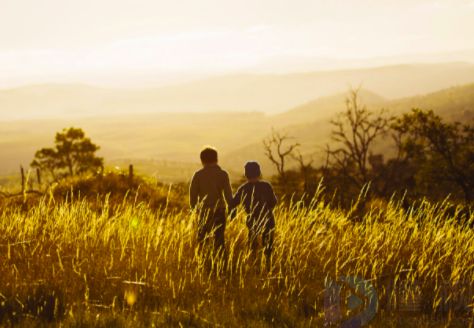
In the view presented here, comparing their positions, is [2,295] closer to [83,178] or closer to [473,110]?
[83,178]

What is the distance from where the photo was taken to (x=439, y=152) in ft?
70.4

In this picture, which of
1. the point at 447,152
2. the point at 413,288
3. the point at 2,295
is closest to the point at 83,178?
the point at 2,295

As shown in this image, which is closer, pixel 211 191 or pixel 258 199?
pixel 211 191

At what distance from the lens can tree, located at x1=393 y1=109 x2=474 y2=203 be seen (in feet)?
68.8

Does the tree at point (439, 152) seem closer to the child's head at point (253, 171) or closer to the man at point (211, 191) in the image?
the child's head at point (253, 171)

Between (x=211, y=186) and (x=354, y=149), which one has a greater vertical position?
(x=211, y=186)

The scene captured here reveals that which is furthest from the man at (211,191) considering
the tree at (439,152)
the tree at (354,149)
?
the tree at (439,152)

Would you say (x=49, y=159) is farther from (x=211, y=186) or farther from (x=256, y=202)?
(x=256, y=202)

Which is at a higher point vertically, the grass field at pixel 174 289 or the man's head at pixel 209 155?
the man's head at pixel 209 155

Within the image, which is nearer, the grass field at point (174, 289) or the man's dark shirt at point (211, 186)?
the grass field at point (174, 289)

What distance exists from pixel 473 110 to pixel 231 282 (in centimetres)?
15771

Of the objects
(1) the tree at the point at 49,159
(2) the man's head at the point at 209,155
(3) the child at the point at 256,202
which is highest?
(2) the man's head at the point at 209,155

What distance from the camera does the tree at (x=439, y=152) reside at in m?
21.0

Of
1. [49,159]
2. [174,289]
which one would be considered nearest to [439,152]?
[174,289]
